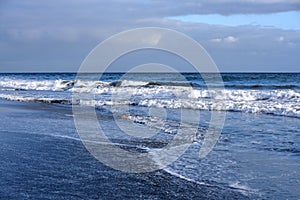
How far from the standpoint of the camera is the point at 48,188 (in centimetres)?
504

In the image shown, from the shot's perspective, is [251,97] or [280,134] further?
[251,97]

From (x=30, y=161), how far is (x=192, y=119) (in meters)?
7.73

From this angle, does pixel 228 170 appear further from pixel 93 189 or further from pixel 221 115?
pixel 221 115

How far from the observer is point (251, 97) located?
81.6 ft

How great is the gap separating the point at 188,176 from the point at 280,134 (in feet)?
15.8

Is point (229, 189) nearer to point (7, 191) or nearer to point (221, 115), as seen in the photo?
point (7, 191)

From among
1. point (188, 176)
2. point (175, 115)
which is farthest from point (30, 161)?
point (175, 115)

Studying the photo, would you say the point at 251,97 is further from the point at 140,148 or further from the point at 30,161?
the point at 30,161

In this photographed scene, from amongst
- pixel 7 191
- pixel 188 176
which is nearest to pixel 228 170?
pixel 188 176

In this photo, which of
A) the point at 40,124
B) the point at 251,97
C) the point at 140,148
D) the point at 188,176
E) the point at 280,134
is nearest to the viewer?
the point at 188,176

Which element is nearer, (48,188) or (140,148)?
(48,188)

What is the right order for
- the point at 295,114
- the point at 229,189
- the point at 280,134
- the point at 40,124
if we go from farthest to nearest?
1. the point at 295,114
2. the point at 40,124
3. the point at 280,134
4. the point at 229,189

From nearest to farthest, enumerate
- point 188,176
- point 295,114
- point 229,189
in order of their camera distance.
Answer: point 229,189 → point 188,176 → point 295,114

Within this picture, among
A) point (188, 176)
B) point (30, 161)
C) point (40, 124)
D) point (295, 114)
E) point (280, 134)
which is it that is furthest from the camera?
point (295, 114)
